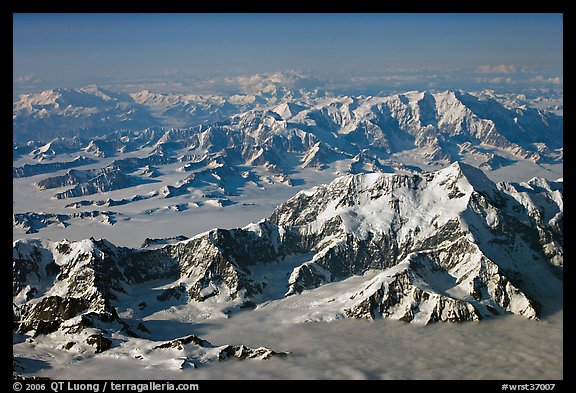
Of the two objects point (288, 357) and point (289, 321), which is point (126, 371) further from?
point (289, 321)

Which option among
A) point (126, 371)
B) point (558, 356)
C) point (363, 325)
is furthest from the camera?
point (363, 325)
